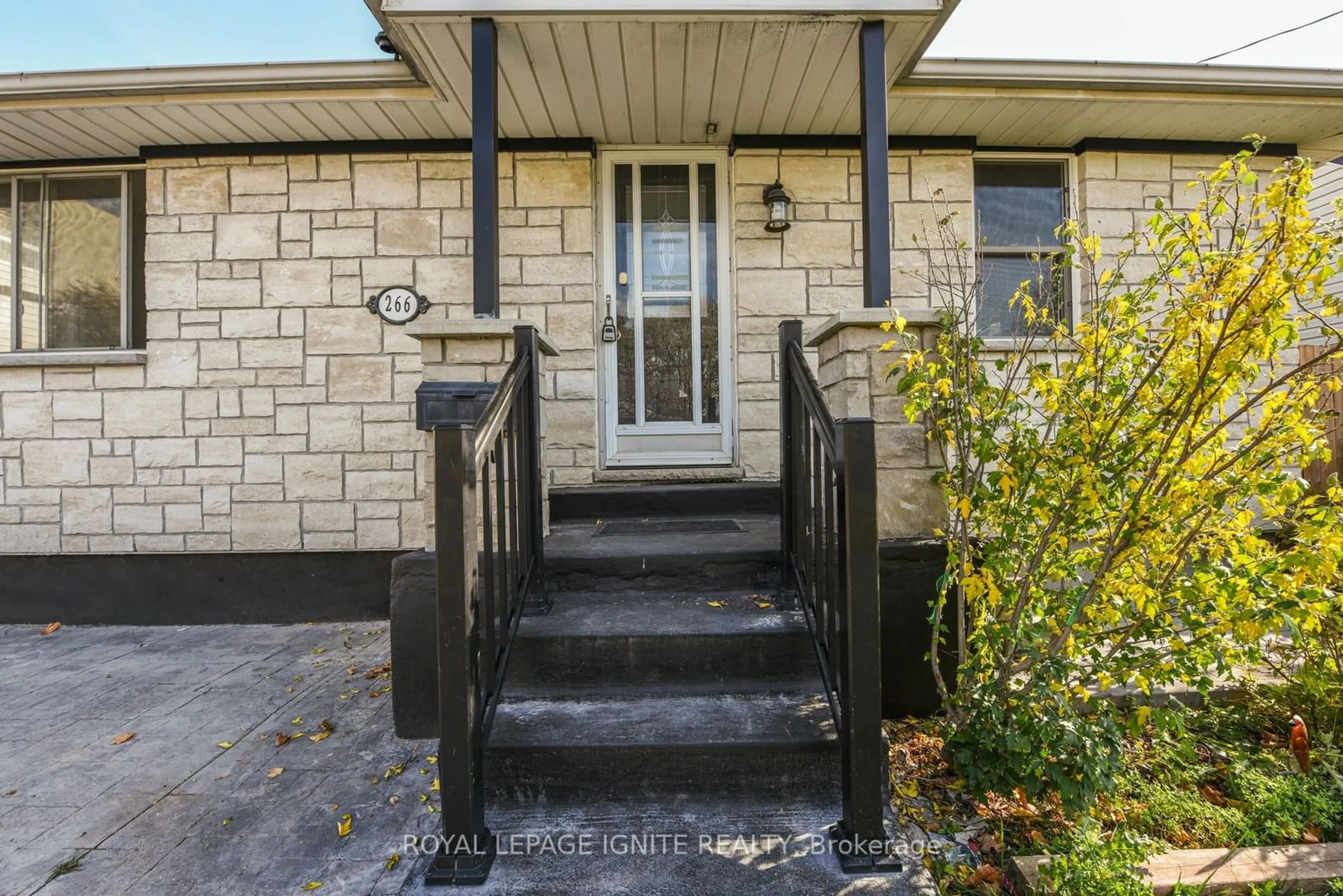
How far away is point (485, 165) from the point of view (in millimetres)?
2719

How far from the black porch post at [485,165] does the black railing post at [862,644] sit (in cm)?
166

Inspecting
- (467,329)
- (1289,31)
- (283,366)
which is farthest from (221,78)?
(1289,31)

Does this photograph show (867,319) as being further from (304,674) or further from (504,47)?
(304,674)

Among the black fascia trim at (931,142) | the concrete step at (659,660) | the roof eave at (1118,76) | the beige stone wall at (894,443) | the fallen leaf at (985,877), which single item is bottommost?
the fallen leaf at (985,877)

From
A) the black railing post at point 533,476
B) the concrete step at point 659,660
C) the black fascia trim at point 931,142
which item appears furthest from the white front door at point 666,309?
Answer: the concrete step at point 659,660

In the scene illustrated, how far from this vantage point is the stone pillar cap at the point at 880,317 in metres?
2.31

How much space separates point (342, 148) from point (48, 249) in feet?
6.44

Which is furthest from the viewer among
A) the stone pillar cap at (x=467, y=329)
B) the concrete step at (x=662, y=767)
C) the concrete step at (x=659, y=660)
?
the stone pillar cap at (x=467, y=329)

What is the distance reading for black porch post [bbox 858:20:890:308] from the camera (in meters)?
2.64

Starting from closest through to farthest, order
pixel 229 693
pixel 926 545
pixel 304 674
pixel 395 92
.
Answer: pixel 926 545
pixel 229 693
pixel 304 674
pixel 395 92

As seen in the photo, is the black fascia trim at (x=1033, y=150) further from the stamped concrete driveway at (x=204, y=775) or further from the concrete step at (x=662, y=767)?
the stamped concrete driveway at (x=204, y=775)

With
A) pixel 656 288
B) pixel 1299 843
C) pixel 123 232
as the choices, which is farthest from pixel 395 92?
pixel 1299 843

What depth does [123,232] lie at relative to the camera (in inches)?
155

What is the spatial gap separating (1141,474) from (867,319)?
0.97 meters
